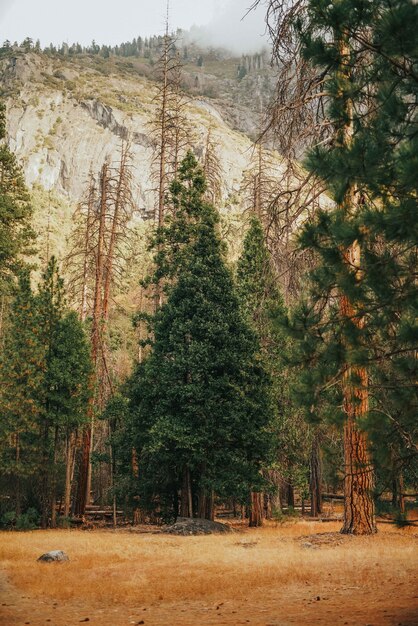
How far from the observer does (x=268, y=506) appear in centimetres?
2669

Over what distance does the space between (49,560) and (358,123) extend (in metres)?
9.57

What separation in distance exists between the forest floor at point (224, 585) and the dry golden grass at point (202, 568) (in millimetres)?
16

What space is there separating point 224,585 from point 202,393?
10611 mm

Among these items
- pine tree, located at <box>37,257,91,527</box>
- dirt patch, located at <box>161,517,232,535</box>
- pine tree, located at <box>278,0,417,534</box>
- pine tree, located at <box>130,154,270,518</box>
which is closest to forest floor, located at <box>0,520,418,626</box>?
pine tree, located at <box>278,0,417,534</box>

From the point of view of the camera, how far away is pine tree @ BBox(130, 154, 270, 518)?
61.4 ft

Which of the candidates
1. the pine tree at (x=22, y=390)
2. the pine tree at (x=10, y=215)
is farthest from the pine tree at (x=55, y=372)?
the pine tree at (x=10, y=215)

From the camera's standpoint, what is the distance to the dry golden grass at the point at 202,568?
26.2 feet

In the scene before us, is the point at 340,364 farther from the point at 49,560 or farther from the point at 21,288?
the point at 21,288

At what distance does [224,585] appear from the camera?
8.29 metres

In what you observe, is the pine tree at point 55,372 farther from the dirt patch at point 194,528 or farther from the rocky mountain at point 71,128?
the rocky mountain at point 71,128

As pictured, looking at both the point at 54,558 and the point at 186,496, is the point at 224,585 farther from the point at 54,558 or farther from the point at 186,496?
the point at 186,496

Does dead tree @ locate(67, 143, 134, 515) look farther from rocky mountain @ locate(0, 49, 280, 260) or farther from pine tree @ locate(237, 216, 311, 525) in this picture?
rocky mountain @ locate(0, 49, 280, 260)

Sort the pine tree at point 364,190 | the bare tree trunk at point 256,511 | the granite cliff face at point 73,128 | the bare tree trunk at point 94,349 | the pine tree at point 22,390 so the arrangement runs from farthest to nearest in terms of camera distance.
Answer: the granite cliff face at point 73,128 < the bare tree trunk at point 94,349 < the bare tree trunk at point 256,511 < the pine tree at point 22,390 < the pine tree at point 364,190

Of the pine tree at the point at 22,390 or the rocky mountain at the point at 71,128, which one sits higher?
the rocky mountain at the point at 71,128
